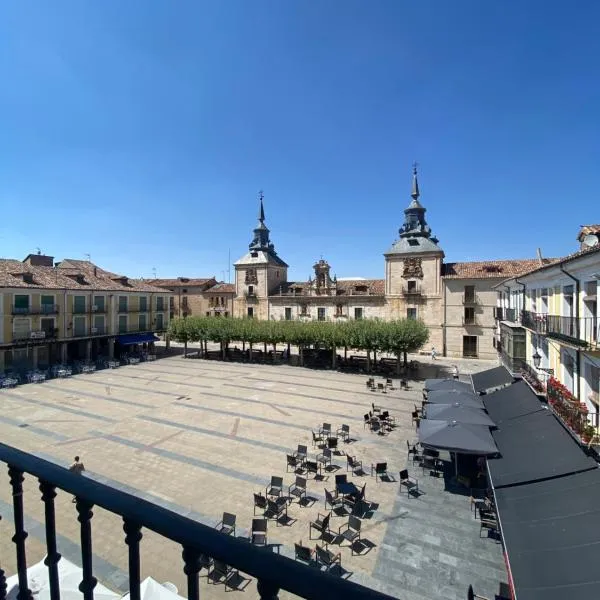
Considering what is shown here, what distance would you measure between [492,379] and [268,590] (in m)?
19.7

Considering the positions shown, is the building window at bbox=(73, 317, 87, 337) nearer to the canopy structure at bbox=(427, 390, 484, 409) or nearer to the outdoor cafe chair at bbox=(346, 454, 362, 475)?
the outdoor cafe chair at bbox=(346, 454, 362, 475)

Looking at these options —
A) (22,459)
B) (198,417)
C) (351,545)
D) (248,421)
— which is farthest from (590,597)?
(198,417)

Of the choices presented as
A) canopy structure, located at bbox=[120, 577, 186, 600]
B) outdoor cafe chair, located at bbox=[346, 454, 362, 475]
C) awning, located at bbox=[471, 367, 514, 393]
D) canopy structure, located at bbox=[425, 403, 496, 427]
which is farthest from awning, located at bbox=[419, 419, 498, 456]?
canopy structure, located at bbox=[120, 577, 186, 600]

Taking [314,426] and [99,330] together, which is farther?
[99,330]

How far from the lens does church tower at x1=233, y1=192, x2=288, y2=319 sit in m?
44.6

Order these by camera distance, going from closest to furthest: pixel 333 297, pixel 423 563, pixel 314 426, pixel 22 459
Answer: pixel 22 459 < pixel 423 563 < pixel 314 426 < pixel 333 297

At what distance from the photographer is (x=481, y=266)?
118ft

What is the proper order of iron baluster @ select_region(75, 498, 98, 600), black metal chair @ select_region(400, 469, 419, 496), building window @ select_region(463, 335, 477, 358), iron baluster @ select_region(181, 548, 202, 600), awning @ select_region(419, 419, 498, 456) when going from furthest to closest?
building window @ select_region(463, 335, 477, 358), black metal chair @ select_region(400, 469, 419, 496), awning @ select_region(419, 419, 498, 456), iron baluster @ select_region(75, 498, 98, 600), iron baluster @ select_region(181, 548, 202, 600)

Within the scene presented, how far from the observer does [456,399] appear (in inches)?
590

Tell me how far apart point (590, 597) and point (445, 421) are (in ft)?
24.4

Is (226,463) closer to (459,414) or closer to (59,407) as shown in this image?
(459,414)

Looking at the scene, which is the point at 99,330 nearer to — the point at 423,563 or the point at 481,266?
the point at 423,563

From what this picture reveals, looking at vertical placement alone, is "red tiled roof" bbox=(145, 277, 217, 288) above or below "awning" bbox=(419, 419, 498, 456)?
above

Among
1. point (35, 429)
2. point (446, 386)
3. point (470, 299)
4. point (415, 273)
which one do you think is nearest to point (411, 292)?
point (415, 273)
